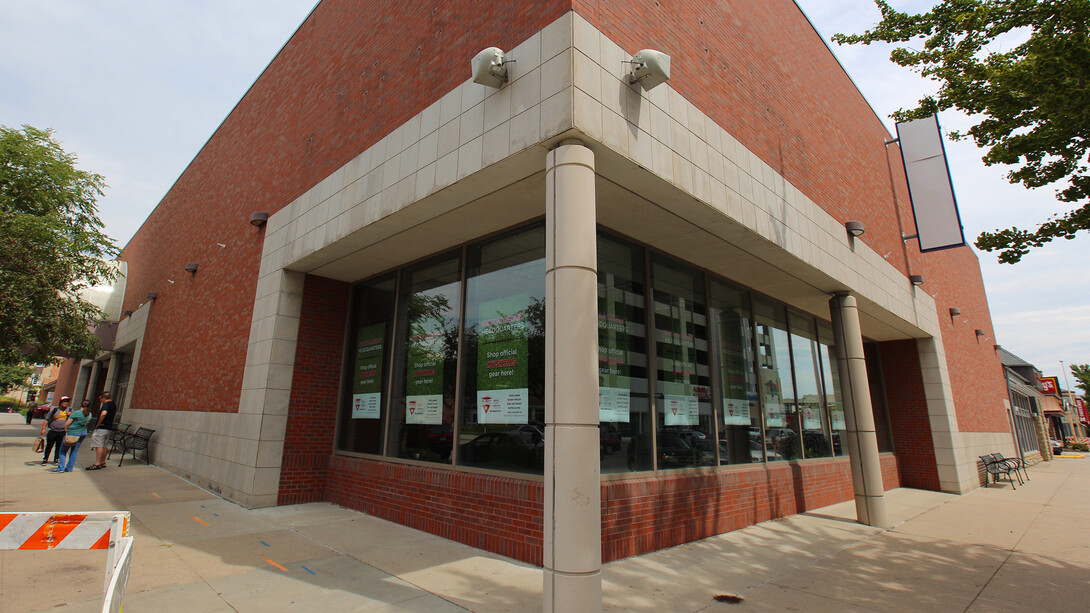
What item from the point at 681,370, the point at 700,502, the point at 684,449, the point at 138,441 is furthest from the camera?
the point at 138,441

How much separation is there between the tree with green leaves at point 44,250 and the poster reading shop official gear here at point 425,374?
52.9ft

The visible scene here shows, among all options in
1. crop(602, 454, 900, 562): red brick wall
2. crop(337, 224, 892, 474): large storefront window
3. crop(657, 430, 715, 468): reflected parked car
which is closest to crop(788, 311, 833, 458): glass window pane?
crop(337, 224, 892, 474): large storefront window

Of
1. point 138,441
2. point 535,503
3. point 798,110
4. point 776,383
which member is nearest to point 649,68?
point 535,503

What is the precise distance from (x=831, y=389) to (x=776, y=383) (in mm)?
3131

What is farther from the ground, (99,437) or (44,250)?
(44,250)

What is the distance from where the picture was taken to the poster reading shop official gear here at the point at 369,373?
8.98 m

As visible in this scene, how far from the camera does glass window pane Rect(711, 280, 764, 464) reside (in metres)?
8.68

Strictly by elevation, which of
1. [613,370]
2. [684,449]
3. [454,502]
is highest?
[613,370]

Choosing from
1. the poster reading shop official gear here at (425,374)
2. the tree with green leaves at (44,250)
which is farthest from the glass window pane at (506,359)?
the tree with green leaves at (44,250)

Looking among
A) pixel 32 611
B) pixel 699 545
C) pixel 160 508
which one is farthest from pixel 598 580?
pixel 160 508

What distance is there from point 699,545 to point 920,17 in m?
7.86

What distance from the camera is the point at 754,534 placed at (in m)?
7.82

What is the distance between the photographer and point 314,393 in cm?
939

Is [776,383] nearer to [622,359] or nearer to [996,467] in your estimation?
[622,359]
